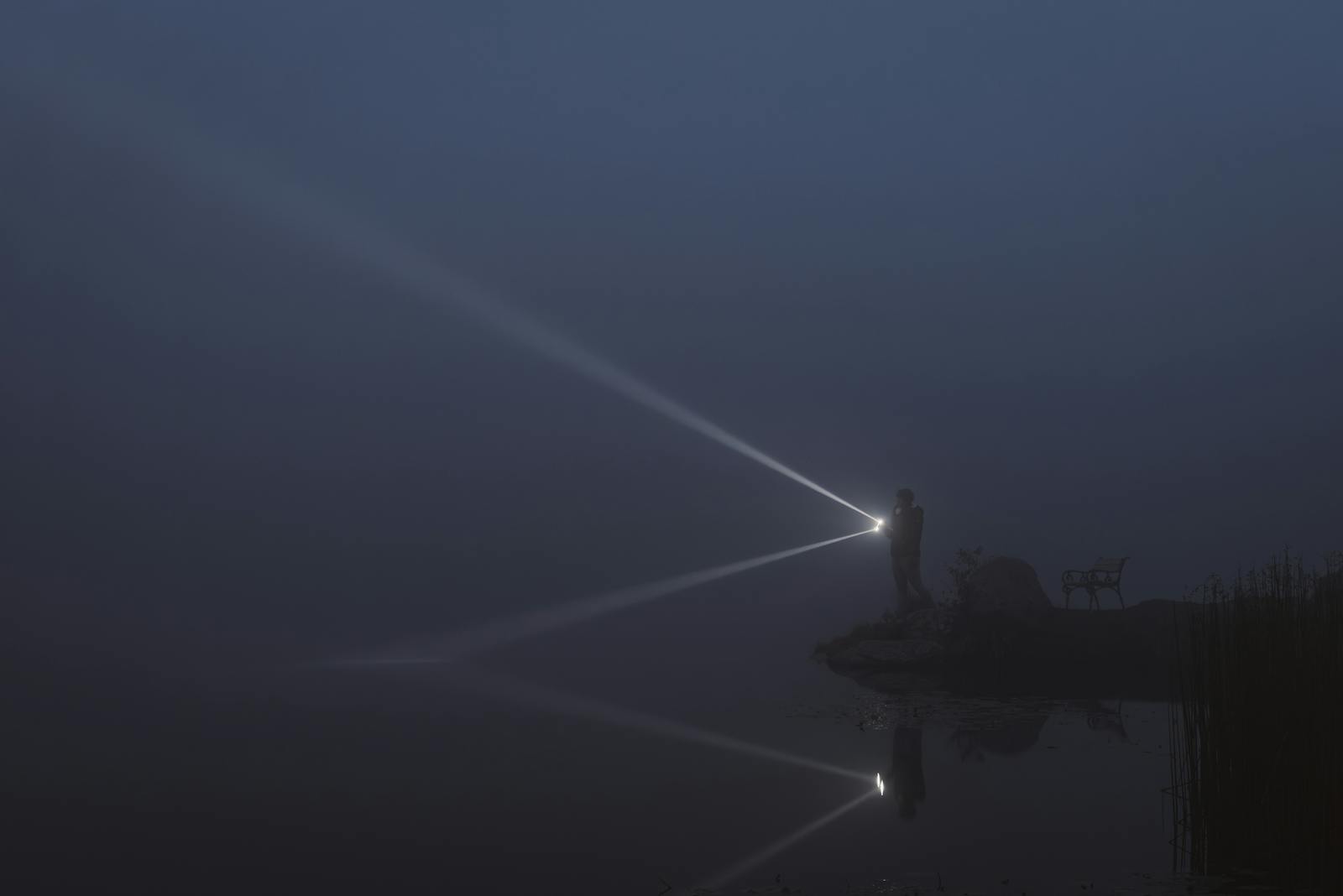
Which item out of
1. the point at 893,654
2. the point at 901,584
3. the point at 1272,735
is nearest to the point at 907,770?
the point at 1272,735

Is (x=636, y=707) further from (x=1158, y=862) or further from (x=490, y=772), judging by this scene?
(x=1158, y=862)

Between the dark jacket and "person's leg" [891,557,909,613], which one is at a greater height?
the dark jacket

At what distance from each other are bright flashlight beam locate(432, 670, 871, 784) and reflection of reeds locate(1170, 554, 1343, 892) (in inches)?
168

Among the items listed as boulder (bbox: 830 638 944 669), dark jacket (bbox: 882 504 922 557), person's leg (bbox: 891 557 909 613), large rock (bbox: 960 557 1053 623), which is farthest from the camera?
person's leg (bbox: 891 557 909 613)

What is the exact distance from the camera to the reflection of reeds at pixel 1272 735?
22.5ft

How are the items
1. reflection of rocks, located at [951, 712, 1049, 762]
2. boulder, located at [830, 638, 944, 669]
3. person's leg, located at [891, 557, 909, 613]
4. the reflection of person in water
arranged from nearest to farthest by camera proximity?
1. the reflection of person in water
2. reflection of rocks, located at [951, 712, 1049, 762]
3. boulder, located at [830, 638, 944, 669]
4. person's leg, located at [891, 557, 909, 613]

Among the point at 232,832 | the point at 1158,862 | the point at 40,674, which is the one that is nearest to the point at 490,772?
the point at 232,832

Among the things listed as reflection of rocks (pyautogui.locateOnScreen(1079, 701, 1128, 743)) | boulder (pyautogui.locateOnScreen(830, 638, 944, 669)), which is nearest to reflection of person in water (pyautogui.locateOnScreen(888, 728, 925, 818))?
reflection of rocks (pyautogui.locateOnScreen(1079, 701, 1128, 743))

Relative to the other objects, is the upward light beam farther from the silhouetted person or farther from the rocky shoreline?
the silhouetted person

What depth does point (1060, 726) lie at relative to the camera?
47.7 feet

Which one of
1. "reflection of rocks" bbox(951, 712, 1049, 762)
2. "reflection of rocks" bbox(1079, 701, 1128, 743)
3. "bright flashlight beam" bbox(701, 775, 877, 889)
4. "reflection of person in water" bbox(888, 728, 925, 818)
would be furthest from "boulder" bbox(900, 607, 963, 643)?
"bright flashlight beam" bbox(701, 775, 877, 889)

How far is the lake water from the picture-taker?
831cm

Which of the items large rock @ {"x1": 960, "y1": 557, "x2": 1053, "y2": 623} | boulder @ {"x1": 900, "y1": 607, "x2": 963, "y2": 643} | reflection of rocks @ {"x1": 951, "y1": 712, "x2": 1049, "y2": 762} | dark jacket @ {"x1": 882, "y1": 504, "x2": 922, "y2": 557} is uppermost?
dark jacket @ {"x1": 882, "y1": 504, "x2": 922, "y2": 557}

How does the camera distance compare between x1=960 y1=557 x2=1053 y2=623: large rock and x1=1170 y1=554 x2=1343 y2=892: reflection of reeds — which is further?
x1=960 y1=557 x2=1053 y2=623: large rock
